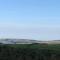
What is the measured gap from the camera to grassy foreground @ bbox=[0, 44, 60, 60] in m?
5.58

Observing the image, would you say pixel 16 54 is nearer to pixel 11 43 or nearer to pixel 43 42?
pixel 11 43

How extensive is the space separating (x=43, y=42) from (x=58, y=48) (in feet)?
1.48

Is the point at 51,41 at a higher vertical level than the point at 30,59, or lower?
higher

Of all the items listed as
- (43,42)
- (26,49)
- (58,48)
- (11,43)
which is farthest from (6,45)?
(58,48)

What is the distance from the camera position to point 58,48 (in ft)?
18.1

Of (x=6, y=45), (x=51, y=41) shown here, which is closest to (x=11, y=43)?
(x=6, y=45)

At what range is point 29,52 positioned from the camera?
564 centimetres

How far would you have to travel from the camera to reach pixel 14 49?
18.4 ft

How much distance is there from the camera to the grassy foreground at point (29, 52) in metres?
5.58

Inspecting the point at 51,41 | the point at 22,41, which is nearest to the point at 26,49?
the point at 22,41

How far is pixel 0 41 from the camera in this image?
582 centimetres

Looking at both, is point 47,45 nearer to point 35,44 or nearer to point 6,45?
point 35,44

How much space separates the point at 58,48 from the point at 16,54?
3.82ft

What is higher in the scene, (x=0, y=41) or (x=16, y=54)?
(x=0, y=41)
